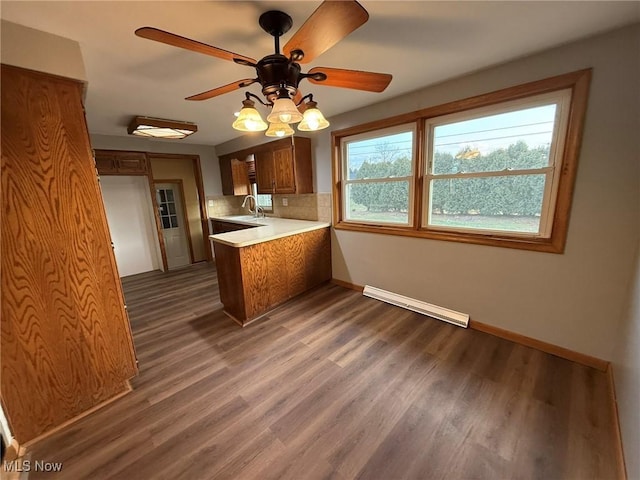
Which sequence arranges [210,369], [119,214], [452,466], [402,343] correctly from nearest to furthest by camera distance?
[452,466] → [210,369] → [402,343] → [119,214]

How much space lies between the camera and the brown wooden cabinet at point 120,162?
3.56 metres

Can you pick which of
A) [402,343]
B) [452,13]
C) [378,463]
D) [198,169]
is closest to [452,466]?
[378,463]

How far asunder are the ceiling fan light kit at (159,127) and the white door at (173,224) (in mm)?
1437

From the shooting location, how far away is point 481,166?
2135 millimetres

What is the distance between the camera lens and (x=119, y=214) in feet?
13.3

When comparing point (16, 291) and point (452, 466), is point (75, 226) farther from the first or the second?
point (452, 466)

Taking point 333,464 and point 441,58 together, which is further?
point 441,58

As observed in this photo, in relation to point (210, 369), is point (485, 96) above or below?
above

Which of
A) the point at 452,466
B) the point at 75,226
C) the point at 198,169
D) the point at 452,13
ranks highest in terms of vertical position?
the point at 452,13

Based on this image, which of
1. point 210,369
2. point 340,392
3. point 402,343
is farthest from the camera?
point 402,343

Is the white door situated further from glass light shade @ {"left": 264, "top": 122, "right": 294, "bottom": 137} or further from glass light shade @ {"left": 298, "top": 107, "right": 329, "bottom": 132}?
glass light shade @ {"left": 298, "top": 107, "right": 329, "bottom": 132}

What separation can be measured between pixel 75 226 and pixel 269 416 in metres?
1.60

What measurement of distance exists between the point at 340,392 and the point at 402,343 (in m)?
0.77

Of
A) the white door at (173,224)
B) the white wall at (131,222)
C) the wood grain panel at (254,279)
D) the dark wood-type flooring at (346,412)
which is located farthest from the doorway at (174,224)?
the wood grain panel at (254,279)
